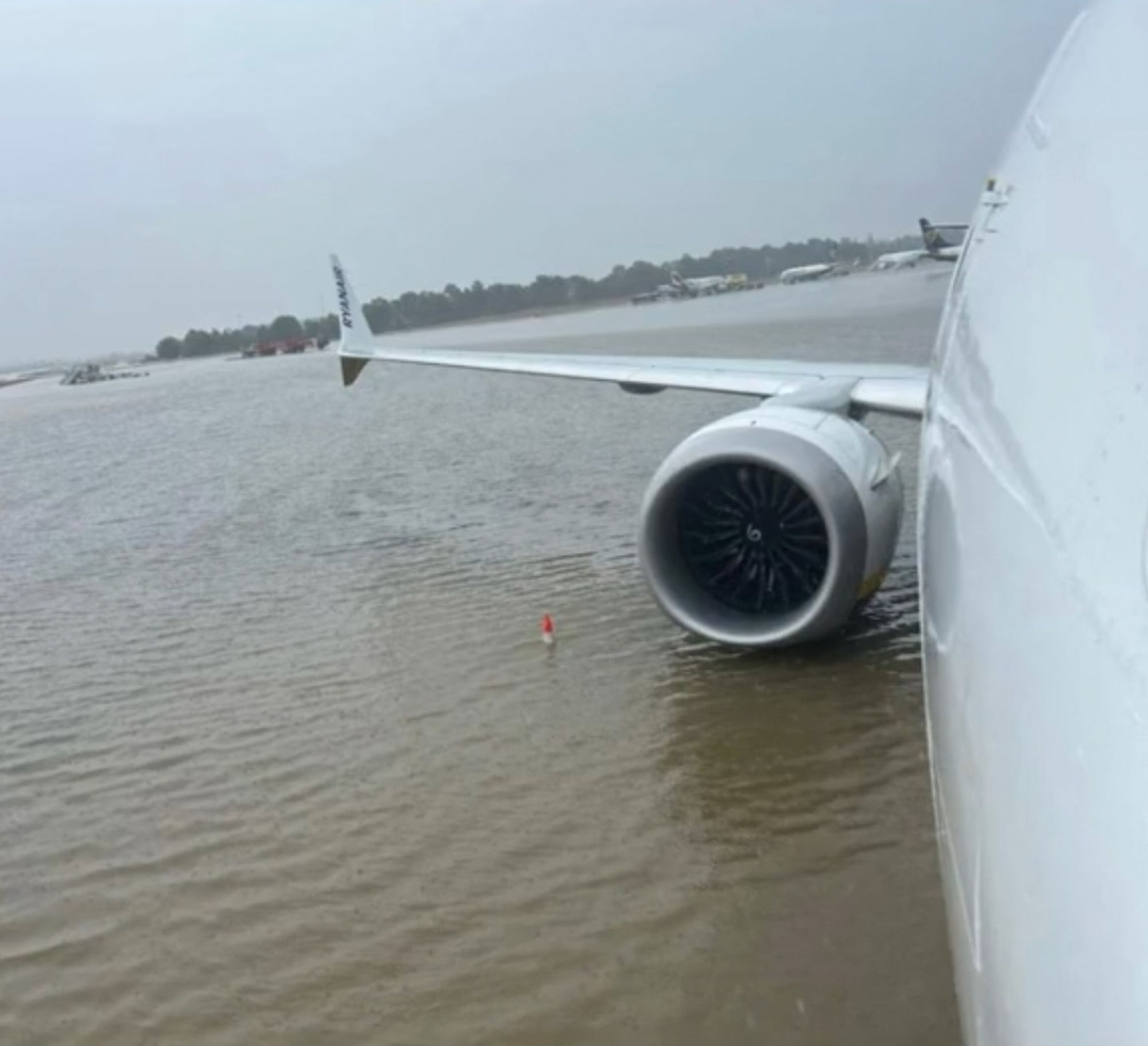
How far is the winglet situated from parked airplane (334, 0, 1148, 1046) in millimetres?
11123

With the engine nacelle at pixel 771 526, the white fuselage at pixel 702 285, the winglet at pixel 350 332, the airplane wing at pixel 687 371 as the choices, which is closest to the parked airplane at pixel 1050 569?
the engine nacelle at pixel 771 526

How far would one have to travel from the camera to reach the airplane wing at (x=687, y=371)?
881cm

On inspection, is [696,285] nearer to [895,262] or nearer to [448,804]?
[895,262]

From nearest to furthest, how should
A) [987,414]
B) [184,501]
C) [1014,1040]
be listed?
[1014,1040] → [987,414] → [184,501]

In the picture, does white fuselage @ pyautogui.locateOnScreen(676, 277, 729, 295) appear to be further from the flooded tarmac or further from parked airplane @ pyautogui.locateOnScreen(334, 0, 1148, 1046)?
parked airplane @ pyautogui.locateOnScreen(334, 0, 1148, 1046)

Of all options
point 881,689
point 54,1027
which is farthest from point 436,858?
point 881,689

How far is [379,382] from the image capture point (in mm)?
40750

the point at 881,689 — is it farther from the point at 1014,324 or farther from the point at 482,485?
the point at 482,485

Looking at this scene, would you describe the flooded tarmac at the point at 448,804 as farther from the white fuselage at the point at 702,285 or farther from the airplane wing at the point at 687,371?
the white fuselage at the point at 702,285

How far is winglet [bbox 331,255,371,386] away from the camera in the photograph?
14.8 metres

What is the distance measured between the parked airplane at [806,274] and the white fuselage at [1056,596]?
101 m

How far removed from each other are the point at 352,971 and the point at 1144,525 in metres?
4.04

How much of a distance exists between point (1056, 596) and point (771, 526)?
6019mm

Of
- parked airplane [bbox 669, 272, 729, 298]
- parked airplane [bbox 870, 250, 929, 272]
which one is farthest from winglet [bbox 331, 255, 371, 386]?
parked airplane [bbox 669, 272, 729, 298]
